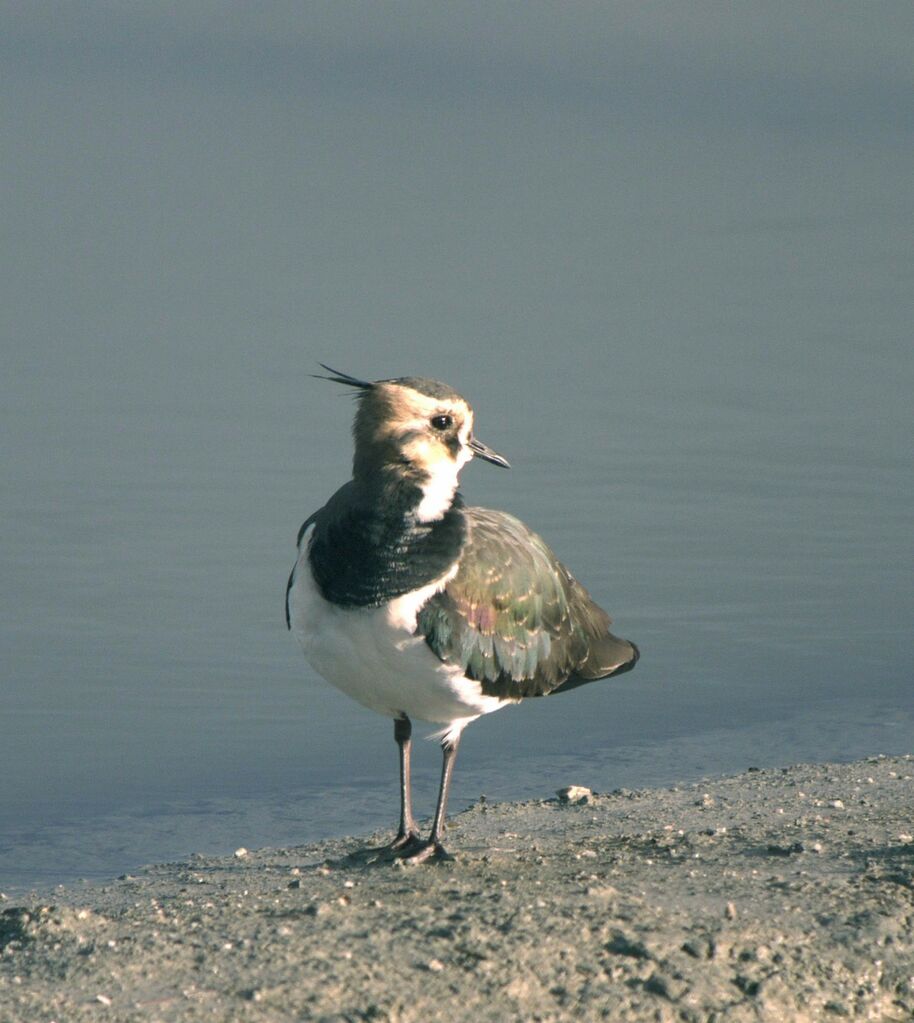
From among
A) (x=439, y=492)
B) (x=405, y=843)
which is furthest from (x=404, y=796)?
(x=439, y=492)

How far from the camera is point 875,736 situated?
794 cm

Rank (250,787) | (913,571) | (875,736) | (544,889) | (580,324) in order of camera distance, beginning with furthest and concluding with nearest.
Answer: (580,324) < (913,571) < (875,736) < (250,787) < (544,889)

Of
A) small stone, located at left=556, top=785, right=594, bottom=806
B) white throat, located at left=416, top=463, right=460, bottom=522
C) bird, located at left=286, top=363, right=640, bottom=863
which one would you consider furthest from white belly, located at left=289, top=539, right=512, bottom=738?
small stone, located at left=556, top=785, right=594, bottom=806

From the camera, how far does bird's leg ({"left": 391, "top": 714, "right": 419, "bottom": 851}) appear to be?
607cm

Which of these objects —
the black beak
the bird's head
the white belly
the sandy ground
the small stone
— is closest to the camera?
the sandy ground

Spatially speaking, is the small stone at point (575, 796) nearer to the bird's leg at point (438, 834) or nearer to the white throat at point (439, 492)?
the bird's leg at point (438, 834)

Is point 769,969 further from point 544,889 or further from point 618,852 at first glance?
point 618,852

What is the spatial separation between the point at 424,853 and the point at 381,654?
0.69 m

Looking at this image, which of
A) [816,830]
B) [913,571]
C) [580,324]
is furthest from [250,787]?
[580,324]

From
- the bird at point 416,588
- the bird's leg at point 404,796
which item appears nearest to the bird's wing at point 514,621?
the bird at point 416,588

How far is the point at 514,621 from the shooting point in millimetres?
6164

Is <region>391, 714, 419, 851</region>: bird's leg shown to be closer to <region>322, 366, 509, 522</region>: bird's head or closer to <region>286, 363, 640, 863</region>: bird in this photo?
<region>286, 363, 640, 863</region>: bird

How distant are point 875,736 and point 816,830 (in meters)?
2.14

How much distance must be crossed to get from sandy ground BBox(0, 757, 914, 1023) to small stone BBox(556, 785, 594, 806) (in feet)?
2.33
